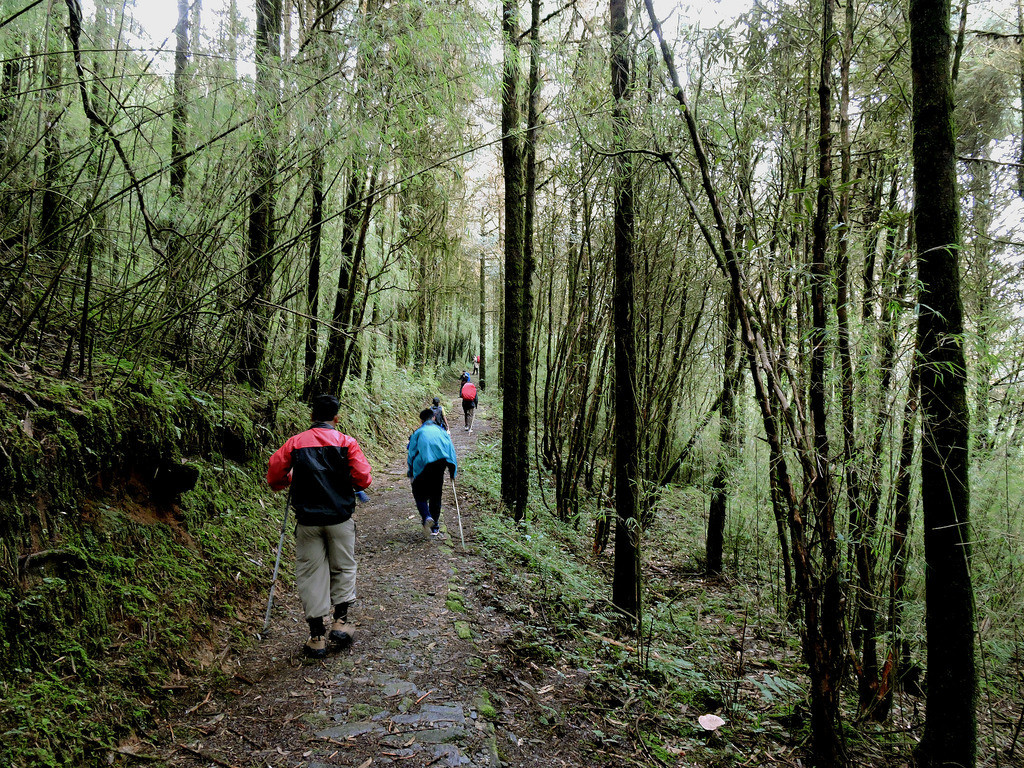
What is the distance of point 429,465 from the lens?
6.34 metres

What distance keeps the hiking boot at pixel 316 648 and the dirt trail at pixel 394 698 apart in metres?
0.08

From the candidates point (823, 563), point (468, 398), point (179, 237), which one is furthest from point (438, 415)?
point (468, 398)

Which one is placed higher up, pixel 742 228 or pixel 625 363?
pixel 742 228

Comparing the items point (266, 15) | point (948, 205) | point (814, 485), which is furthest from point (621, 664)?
point (266, 15)

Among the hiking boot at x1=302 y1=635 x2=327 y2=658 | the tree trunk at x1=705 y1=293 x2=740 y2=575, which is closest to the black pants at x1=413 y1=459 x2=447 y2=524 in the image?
the hiking boot at x1=302 y1=635 x2=327 y2=658

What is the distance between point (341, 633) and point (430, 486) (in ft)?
8.62

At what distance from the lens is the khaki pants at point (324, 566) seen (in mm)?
3914

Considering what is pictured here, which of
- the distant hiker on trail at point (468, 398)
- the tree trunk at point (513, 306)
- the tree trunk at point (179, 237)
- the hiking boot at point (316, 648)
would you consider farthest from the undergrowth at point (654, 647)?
the distant hiker on trail at point (468, 398)

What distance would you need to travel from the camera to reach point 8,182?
359 centimetres

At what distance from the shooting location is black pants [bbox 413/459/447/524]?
6367 mm

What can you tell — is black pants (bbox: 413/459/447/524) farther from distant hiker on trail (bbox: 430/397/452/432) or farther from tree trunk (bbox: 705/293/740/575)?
tree trunk (bbox: 705/293/740/575)

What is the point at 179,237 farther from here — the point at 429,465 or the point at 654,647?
the point at 654,647

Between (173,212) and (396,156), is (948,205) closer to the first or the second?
(396,156)

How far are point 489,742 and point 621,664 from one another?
1.72 metres
